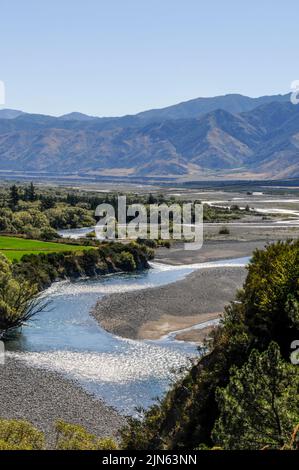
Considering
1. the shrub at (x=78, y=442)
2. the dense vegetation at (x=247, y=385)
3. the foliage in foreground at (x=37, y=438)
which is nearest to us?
the dense vegetation at (x=247, y=385)

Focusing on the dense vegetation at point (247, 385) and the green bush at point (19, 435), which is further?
the green bush at point (19, 435)

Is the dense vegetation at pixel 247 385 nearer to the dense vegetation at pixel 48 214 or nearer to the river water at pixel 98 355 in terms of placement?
the river water at pixel 98 355

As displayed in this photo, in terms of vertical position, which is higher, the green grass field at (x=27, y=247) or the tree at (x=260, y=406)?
the tree at (x=260, y=406)

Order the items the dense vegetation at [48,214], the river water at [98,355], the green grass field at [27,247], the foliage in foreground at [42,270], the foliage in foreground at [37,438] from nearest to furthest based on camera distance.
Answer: the foliage in foreground at [37,438]
the river water at [98,355]
the foliage in foreground at [42,270]
the green grass field at [27,247]
the dense vegetation at [48,214]

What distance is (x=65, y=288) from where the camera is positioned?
6594cm

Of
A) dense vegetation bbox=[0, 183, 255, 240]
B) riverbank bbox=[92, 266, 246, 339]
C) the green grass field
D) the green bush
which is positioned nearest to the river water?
riverbank bbox=[92, 266, 246, 339]

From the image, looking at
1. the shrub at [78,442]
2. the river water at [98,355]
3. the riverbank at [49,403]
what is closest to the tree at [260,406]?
the shrub at [78,442]

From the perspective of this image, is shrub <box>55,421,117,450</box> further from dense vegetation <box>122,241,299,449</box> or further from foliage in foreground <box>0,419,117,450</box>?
dense vegetation <box>122,241,299,449</box>

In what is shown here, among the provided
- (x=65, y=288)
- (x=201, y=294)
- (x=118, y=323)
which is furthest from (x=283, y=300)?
(x=65, y=288)

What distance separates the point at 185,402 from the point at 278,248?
11.5 metres

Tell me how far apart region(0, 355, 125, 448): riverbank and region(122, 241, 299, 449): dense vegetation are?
5123 mm

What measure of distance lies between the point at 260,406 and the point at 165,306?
41599 millimetres

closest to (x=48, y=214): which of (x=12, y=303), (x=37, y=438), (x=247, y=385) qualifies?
(x=12, y=303)

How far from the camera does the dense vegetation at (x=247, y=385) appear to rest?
1586 cm
